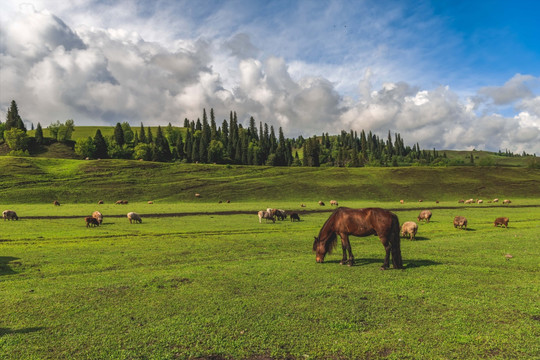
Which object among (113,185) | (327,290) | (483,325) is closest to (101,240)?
(327,290)

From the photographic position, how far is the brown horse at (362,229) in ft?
51.0

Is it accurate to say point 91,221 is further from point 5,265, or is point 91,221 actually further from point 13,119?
point 13,119

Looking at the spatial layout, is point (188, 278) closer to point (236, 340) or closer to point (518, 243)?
point (236, 340)

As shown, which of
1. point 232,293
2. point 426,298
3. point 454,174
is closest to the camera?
point 426,298

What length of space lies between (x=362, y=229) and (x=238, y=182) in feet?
271

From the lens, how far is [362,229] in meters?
16.2

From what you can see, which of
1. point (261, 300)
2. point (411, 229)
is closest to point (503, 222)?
point (411, 229)

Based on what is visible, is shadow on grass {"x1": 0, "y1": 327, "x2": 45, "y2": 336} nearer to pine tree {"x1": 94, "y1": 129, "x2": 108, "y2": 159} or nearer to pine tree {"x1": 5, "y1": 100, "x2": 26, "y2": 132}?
pine tree {"x1": 94, "y1": 129, "x2": 108, "y2": 159}

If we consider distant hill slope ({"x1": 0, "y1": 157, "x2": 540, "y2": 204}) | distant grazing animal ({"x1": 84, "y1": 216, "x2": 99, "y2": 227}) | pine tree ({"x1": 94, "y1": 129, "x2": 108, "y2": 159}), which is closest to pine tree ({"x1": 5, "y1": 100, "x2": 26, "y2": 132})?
pine tree ({"x1": 94, "y1": 129, "x2": 108, "y2": 159})

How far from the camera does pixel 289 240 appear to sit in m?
26.7

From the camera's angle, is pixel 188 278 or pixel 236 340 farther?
pixel 188 278

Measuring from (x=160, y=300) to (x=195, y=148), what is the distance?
15909 cm

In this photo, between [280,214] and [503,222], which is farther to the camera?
[280,214]

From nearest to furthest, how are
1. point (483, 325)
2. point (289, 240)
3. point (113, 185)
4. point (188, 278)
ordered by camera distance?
point (483, 325), point (188, 278), point (289, 240), point (113, 185)
